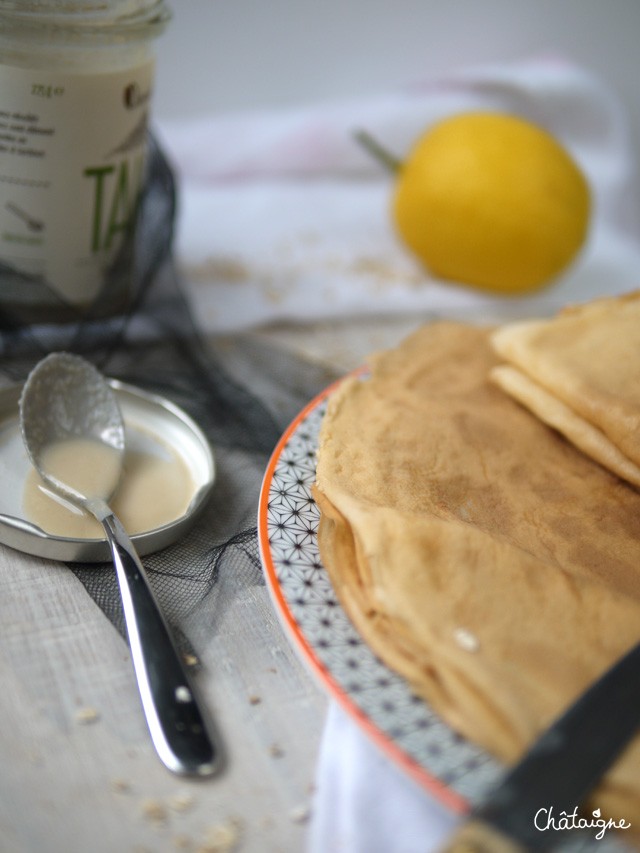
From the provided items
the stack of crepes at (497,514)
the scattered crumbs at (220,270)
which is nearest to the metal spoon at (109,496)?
the stack of crepes at (497,514)

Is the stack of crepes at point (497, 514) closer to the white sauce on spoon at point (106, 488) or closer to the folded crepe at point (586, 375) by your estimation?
the folded crepe at point (586, 375)

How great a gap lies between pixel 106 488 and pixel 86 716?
0.21m

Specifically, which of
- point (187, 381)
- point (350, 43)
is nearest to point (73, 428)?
point (187, 381)

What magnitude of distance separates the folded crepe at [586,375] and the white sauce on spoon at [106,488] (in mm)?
343

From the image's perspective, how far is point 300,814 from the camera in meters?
0.59

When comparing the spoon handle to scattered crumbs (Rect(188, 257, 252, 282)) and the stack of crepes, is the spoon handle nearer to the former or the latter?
the stack of crepes

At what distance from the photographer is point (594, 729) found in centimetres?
52

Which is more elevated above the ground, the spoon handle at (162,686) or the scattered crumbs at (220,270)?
the spoon handle at (162,686)

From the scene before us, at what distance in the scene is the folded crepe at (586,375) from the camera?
0.79 m

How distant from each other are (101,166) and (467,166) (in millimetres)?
535

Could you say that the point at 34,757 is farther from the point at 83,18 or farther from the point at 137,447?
the point at 83,18

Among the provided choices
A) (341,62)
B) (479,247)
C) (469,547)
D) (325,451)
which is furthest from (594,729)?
(341,62)

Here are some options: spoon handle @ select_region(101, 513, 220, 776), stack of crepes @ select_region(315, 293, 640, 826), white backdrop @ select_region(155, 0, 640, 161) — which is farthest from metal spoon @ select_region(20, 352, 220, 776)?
white backdrop @ select_region(155, 0, 640, 161)

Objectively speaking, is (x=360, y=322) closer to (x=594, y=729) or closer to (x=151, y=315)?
(x=151, y=315)
